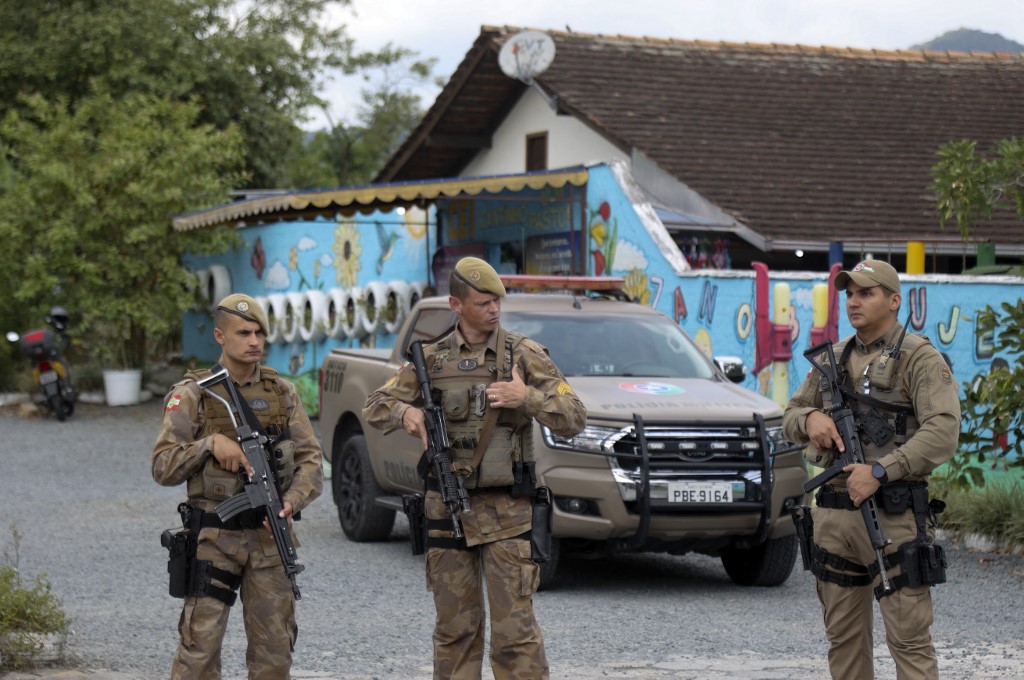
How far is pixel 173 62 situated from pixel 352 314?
46.8 feet

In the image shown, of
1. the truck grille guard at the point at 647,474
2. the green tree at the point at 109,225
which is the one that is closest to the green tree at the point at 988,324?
the truck grille guard at the point at 647,474

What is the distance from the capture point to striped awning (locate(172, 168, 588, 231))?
15883mm

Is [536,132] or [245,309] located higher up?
[536,132]

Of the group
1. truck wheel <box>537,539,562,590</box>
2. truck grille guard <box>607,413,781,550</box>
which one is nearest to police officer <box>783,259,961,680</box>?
truck grille guard <box>607,413,781,550</box>

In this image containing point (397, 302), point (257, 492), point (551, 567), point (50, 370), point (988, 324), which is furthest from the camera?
point (50, 370)

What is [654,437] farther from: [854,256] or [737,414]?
[854,256]

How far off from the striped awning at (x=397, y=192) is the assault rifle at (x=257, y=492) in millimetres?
10413

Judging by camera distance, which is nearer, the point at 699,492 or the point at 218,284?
the point at 699,492

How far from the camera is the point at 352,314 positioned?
63.2 feet

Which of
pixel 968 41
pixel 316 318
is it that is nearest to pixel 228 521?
pixel 316 318

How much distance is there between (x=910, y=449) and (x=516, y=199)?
37.6 ft

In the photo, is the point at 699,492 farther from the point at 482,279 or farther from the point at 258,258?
the point at 258,258

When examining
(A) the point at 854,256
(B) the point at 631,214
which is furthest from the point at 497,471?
(A) the point at 854,256

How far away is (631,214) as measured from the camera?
611 inches
